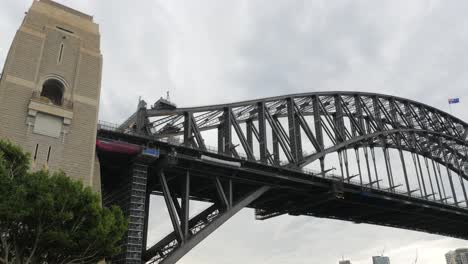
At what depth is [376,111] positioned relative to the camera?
77312 millimetres

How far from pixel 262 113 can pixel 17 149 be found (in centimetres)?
3672

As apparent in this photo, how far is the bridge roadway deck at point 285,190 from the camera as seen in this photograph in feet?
138

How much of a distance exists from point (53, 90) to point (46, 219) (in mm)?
18378

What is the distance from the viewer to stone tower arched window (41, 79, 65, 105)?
35.9m

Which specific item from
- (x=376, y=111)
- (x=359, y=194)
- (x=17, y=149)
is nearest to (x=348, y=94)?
(x=376, y=111)

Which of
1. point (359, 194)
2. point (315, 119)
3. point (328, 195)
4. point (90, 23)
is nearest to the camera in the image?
point (90, 23)

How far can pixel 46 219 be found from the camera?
22031 millimetres

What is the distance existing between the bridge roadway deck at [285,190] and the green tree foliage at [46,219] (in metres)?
15.5

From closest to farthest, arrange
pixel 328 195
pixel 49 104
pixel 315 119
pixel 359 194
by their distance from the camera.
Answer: pixel 49 104, pixel 328 195, pixel 359 194, pixel 315 119

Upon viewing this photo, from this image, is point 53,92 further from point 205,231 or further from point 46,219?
point 205,231

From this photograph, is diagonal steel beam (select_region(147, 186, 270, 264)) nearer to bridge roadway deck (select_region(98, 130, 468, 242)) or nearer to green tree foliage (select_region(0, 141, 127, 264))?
bridge roadway deck (select_region(98, 130, 468, 242))

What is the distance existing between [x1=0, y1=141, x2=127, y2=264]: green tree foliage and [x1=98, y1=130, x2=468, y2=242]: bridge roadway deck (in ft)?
50.9

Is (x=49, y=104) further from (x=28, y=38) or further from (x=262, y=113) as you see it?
(x=262, y=113)

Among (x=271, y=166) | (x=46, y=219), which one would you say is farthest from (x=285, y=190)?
(x=46, y=219)
